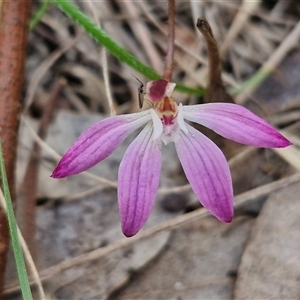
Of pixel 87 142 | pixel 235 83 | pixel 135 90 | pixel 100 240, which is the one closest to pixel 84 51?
pixel 135 90

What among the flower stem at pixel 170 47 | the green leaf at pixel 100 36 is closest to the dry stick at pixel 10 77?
the green leaf at pixel 100 36

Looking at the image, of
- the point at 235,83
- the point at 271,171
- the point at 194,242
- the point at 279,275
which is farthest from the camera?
the point at 235,83

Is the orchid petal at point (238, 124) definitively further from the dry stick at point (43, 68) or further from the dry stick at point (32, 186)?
the dry stick at point (43, 68)

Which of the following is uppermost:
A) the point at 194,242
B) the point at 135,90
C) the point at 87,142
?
the point at 87,142

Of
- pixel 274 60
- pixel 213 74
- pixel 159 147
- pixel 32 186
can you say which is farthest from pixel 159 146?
pixel 274 60

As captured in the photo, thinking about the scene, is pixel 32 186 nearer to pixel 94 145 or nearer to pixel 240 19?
pixel 94 145

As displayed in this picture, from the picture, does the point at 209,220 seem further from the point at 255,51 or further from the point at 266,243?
the point at 255,51

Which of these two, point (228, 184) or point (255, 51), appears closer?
point (228, 184)
